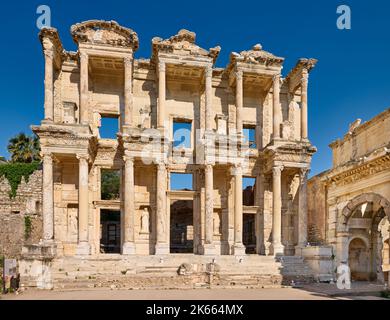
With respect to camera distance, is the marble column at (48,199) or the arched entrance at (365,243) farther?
the arched entrance at (365,243)

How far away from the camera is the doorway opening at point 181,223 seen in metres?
29.1

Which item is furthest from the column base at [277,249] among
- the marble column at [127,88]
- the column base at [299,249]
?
the marble column at [127,88]

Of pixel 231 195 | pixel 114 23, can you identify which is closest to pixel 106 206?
pixel 231 195

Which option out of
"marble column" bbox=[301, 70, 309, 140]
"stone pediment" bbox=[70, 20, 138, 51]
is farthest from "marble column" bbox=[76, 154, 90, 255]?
"marble column" bbox=[301, 70, 309, 140]

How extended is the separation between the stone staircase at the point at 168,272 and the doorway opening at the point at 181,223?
10.6m

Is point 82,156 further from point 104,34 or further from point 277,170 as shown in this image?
point 277,170

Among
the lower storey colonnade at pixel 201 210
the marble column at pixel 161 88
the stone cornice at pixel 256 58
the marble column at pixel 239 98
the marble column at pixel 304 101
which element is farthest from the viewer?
the marble column at pixel 304 101

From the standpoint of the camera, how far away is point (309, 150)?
20906 millimetres

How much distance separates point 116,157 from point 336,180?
1110cm

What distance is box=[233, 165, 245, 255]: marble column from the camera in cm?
1986

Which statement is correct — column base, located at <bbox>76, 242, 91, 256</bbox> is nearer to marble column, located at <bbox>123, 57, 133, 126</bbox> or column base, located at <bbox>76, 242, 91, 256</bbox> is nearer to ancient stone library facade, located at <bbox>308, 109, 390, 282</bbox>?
marble column, located at <bbox>123, 57, 133, 126</bbox>

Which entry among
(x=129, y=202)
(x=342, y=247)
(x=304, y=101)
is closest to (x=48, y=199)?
(x=129, y=202)

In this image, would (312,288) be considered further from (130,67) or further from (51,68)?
(51,68)

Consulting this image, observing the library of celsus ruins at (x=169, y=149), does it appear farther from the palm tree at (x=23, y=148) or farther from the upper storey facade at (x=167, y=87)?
the palm tree at (x=23, y=148)
